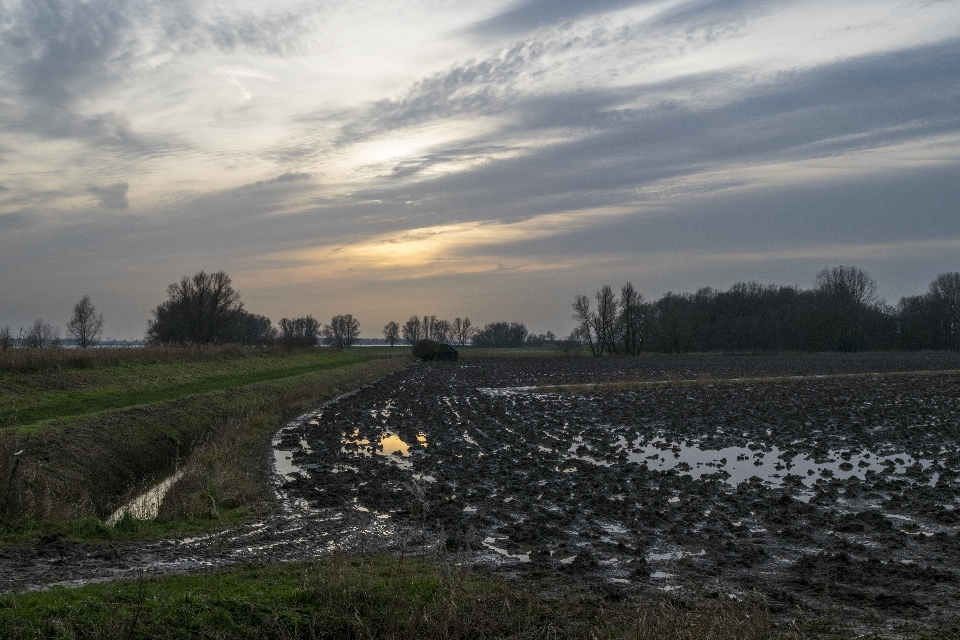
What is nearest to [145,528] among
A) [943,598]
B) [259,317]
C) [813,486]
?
[943,598]

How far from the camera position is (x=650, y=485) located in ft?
53.5

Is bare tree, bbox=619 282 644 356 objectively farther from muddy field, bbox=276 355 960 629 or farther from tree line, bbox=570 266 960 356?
muddy field, bbox=276 355 960 629

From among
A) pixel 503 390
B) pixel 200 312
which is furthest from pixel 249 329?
pixel 503 390

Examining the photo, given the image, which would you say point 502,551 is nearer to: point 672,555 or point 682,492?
point 672,555

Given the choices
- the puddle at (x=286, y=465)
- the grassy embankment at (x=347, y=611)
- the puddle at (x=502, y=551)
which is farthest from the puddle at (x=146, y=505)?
the puddle at (x=502, y=551)

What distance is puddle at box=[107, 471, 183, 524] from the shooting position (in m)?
13.8

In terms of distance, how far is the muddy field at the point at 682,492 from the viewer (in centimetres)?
966

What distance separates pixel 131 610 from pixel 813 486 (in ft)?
45.9

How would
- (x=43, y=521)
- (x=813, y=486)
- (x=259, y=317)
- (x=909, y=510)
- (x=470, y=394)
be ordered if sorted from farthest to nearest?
(x=259, y=317) → (x=470, y=394) → (x=813, y=486) → (x=909, y=510) → (x=43, y=521)

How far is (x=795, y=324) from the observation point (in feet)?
408

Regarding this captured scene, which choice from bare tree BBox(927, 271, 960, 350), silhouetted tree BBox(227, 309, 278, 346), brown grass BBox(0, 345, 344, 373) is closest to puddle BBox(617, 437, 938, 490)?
brown grass BBox(0, 345, 344, 373)

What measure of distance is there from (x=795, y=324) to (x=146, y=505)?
12577cm

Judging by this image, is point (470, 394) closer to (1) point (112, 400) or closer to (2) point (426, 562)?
A: (1) point (112, 400)

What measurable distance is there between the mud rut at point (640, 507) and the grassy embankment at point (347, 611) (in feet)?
2.90
